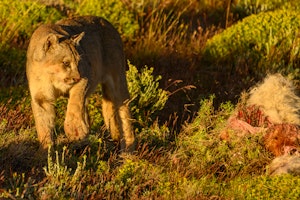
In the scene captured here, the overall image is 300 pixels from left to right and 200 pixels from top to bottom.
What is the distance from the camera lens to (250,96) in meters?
11.0

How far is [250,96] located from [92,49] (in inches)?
109

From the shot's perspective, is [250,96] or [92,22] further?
[250,96]

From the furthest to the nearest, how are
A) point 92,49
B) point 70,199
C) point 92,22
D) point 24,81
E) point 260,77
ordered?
point 260,77 < point 24,81 < point 92,22 < point 92,49 < point 70,199

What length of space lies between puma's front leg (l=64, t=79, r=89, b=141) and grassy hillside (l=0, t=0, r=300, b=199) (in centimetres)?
37

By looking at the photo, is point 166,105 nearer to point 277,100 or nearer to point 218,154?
point 277,100

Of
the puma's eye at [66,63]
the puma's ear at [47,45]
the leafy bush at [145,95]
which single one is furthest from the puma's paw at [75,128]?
the leafy bush at [145,95]

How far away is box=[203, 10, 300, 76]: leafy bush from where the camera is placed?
12.8 m

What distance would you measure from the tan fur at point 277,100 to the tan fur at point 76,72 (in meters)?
1.73

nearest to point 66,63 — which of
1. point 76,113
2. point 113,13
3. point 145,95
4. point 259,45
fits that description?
point 76,113

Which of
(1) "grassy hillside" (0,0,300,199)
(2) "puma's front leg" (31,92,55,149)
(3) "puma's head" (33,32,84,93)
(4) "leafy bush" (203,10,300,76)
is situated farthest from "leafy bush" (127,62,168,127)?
(3) "puma's head" (33,32,84,93)

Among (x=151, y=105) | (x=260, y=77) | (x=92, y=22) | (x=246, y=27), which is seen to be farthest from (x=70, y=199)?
(x=246, y=27)

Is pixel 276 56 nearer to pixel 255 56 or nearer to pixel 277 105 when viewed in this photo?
pixel 255 56

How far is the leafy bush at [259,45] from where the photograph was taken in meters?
12.8

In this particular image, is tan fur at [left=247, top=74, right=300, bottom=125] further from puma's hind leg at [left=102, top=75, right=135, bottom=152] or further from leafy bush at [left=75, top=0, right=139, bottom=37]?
leafy bush at [left=75, top=0, right=139, bottom=37]
